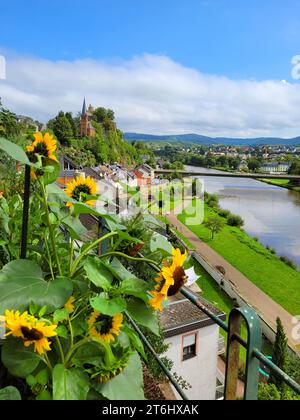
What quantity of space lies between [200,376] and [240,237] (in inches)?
636

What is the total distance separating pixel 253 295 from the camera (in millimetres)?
13859

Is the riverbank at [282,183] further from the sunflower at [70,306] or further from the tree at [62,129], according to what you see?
the sunflower at [70,306]

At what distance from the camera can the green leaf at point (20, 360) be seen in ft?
2.07

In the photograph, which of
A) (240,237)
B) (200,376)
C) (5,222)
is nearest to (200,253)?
(240,237)

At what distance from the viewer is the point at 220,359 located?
8.97 metres

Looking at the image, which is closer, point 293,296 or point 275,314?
point 275,314

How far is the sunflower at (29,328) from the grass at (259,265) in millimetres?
13597

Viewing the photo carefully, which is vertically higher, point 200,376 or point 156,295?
point 156,295

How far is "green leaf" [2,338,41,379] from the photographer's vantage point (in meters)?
0.63

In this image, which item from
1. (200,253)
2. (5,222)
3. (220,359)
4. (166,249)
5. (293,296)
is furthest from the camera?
(200,253)

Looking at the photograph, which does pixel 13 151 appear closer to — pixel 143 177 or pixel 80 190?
pixel 80 190

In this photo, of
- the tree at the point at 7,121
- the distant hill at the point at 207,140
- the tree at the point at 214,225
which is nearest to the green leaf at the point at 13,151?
the tree at the point at 7,121

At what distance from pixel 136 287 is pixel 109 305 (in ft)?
0.27

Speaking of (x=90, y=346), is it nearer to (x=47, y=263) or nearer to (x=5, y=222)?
(x=47, y=263)
